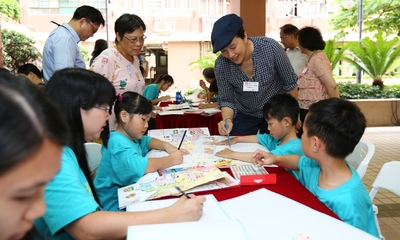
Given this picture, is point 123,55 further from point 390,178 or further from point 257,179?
point 390,178

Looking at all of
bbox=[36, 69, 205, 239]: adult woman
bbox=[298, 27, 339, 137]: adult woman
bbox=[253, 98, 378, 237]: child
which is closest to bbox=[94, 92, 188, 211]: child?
bbox=[36, 69, 205, 239]: adult woman

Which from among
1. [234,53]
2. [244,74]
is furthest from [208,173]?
[244,74]

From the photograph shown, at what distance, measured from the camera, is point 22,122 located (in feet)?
1.65

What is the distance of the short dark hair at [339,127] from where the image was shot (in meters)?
1.32

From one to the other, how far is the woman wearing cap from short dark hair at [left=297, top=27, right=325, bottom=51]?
1.15 metres

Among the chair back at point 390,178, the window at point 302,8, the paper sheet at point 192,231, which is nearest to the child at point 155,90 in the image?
the chair back at point 390,178

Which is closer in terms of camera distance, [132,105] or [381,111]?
[132,105]

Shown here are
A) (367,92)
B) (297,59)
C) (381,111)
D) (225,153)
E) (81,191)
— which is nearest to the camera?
(81,191)

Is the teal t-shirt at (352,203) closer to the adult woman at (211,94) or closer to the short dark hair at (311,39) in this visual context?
the short dark hair at (311,39)

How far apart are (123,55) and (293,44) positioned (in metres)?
2.20

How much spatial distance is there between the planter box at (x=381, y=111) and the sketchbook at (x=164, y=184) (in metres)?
5.49

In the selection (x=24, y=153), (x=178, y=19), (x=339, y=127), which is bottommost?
(x=339, y=127)

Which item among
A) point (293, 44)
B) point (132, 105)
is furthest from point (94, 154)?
point (293, 44)

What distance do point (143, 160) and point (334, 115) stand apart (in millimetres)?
769
